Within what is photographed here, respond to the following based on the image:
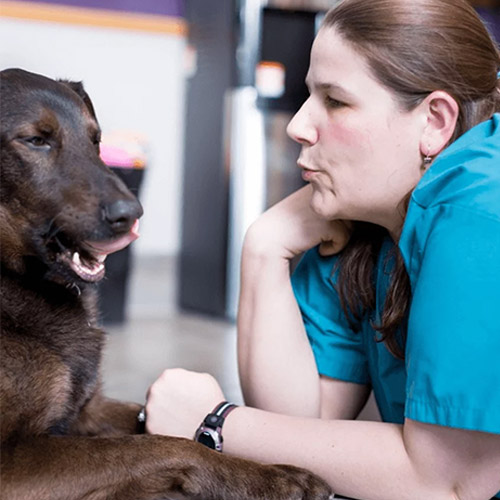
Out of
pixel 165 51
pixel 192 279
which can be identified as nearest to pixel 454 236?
pixel 192 279

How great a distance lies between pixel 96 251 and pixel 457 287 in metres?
0.54

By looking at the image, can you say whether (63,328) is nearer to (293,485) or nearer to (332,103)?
(293,485)

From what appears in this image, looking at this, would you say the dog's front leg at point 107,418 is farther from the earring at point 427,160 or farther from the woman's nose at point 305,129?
the earring at point 427,160

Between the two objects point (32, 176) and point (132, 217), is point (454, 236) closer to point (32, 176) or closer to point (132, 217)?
point (132, 217)

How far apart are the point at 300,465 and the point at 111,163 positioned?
2628 millimetres

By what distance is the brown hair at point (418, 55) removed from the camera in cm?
125

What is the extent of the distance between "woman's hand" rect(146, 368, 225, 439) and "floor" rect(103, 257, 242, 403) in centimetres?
50

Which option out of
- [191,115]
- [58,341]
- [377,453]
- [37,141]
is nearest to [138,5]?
[191,115]

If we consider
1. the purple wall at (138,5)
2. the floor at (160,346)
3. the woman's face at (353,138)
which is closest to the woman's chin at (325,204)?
the woman's face at (353,138)

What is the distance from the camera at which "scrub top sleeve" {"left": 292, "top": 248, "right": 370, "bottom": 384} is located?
61.9 inches

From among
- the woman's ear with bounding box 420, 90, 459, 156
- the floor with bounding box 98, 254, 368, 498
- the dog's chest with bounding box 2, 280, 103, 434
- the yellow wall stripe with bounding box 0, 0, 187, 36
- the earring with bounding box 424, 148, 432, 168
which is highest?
the woman's ear with bounding box 420, 90, 459, 156

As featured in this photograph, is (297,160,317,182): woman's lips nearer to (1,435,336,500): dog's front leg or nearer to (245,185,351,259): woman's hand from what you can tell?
(245,185,351,259): woman's hand

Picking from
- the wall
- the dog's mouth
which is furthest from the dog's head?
the wall

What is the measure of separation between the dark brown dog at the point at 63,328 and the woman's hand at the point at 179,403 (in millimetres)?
111
